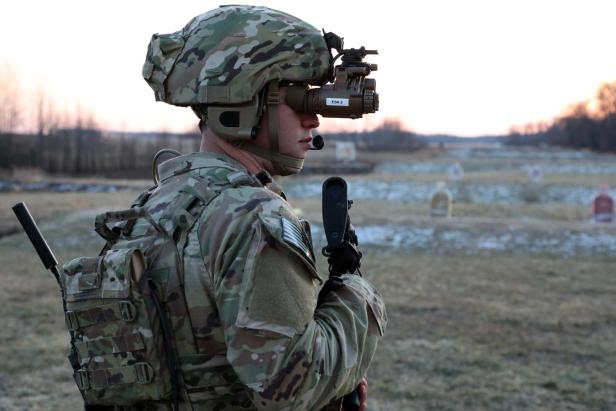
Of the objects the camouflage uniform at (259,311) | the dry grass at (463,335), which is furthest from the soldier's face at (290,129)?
the dry grass at (463,335)

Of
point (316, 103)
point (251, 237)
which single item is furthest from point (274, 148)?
point (251, 237)

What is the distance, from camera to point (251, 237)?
59.7 inches


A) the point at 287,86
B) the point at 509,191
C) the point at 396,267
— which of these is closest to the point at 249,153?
the point at 287,86

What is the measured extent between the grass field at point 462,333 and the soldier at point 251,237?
12.5ft

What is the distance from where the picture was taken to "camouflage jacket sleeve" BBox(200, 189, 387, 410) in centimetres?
148

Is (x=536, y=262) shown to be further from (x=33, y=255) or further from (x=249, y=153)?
(x=249, y=153)

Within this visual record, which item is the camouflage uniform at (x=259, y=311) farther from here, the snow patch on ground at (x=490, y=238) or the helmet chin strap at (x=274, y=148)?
the snow patch on ground at (x=490, y=238)

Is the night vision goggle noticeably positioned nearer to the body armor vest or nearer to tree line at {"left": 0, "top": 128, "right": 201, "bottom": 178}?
the body armor vest

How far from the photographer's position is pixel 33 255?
40.0 ft

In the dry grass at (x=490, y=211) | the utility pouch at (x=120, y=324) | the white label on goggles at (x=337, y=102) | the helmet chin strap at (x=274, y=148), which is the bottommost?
the dry grass at (x=490, y=211)

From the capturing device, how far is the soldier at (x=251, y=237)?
1.49m

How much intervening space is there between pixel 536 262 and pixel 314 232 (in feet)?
13.4

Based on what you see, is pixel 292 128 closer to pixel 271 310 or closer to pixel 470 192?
pixel 271 310

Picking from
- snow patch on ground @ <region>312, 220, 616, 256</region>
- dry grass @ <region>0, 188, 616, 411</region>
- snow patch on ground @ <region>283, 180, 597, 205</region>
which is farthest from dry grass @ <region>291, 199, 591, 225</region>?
dry grass @ <region>0, 188, 616, 411</region>
